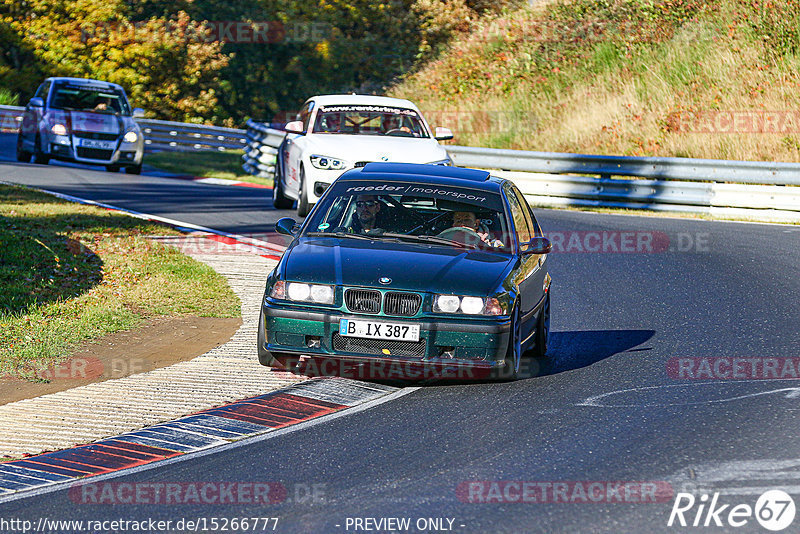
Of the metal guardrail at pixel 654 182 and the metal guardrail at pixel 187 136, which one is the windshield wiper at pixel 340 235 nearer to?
the metal guardrail at pixel 654 182

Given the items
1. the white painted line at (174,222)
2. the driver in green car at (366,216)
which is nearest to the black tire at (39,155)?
the white painted line at (174,222)

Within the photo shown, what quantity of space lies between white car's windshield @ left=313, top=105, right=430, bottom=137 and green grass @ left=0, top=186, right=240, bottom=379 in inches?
133

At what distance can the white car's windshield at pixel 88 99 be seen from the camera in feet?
82.0

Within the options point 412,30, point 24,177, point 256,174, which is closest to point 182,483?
point 24,177

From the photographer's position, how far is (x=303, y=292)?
26.9 ft

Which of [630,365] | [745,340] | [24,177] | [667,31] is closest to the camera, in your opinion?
[630,365]

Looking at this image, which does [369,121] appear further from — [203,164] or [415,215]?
[203,164]

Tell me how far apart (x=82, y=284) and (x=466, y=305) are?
525 centimetres

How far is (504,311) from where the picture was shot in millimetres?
8188

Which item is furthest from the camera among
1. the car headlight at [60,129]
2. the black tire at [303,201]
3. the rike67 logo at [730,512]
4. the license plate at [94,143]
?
the car headlight at [60,129]

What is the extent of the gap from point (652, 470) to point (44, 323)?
583cm

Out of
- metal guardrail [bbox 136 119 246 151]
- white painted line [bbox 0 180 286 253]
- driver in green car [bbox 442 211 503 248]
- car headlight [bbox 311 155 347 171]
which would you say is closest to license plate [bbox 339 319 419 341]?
driver in green car [bbox 442 211 503 248]

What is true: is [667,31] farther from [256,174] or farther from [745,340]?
[745,340]

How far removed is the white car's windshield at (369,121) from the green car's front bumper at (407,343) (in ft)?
32.9
